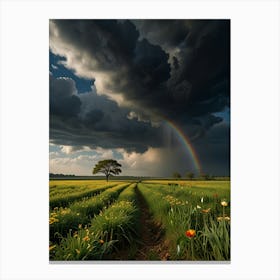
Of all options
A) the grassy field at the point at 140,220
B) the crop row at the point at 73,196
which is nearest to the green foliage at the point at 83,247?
the grassy field at the point at 140,220

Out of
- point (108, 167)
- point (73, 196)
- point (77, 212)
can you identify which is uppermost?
point (108, 167)

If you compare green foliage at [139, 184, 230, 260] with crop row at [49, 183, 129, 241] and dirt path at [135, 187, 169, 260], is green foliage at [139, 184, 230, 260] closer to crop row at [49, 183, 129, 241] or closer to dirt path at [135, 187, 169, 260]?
dirt path at [135, 187, 169, 260]

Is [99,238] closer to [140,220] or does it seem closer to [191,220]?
[140,220]

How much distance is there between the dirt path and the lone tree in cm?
67

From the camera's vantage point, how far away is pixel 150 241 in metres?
3.63

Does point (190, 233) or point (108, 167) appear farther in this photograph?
point (108, 167)

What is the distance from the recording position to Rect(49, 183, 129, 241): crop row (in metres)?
3.64

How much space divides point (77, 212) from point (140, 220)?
85 centimetres

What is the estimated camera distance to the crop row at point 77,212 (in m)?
3.64

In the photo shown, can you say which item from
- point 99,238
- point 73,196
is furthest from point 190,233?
point 73,196
